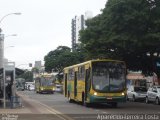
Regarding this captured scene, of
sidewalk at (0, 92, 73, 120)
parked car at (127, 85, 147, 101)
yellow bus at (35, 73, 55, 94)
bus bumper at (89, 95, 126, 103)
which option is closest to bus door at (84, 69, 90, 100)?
bus bumper at (89, 95, 126, 103)

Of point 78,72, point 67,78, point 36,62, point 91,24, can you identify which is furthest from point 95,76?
point 36,62

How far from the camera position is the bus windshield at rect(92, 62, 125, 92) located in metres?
35.8

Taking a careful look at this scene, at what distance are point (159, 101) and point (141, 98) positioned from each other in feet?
26.5

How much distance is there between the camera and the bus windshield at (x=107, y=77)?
35750 mm

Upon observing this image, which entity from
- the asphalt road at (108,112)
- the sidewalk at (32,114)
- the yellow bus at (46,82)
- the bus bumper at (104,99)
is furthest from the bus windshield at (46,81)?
the sidewalk at (32,114)

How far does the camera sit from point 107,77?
35.9m

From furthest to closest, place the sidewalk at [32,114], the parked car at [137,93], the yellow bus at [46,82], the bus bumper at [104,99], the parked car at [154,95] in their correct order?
the yellow bus at [46,82], the parked car at [137,93], the parked car at [154,95], the bus bumper at [104,99], the sidewalk at [32,114]

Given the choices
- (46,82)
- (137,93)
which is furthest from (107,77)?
(46,82)

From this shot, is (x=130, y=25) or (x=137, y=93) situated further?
(x=137, y=93)

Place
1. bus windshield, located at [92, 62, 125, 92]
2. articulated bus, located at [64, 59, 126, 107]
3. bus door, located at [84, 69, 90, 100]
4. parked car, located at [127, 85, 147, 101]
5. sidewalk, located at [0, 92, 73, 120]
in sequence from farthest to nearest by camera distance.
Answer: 1. parked car, located at [127, 85, 147, 101]
2. bus door, located at [84, 69, 90, 100]
3. bus windshield, located at [92, 62, 125, 92]
4. articulated bus, located at [64, 59, 126, 107]
5. sidewalk, located at [0, 92, 73, 120]

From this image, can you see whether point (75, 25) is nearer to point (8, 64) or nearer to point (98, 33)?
point (98, 33)

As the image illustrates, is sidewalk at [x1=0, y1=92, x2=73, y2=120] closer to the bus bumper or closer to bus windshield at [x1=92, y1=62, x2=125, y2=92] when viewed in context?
the bus bumper

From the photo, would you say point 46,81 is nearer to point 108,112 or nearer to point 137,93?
point 137,93

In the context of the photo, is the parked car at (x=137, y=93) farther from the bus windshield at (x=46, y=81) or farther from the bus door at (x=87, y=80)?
the bus windshield at (x=46, y=81)
